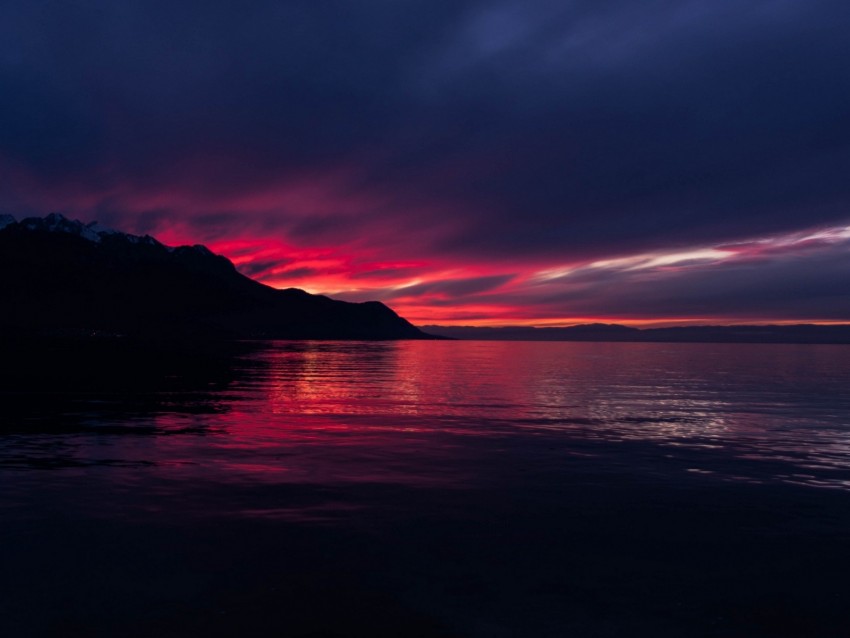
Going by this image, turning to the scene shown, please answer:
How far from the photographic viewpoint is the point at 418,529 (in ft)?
48.0

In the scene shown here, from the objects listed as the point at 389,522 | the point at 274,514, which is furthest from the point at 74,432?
the point at 389,522

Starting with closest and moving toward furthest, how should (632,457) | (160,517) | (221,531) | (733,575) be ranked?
(733,575), (221,531), (160,517), (632,457)

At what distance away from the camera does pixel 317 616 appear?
10.1 m

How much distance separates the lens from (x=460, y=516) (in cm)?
1583

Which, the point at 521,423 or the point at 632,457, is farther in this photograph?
the point at 521,423

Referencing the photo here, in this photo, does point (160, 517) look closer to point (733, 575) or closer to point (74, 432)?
point (733, 575)

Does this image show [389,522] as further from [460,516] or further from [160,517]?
[160,517]

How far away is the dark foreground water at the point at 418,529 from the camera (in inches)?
408

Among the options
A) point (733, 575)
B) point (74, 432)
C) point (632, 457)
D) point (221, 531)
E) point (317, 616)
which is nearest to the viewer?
point (317, 616)

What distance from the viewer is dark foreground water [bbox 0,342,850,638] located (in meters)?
10.4

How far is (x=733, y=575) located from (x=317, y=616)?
880 cm

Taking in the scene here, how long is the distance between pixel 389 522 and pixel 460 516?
2.06m

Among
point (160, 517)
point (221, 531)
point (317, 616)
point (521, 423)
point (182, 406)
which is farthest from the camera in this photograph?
point (182, 406)

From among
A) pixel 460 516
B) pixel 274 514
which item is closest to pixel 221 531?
pixel 274 514
